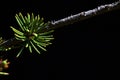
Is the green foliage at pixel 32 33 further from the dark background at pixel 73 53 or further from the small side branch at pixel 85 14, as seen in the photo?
the dark background at pixel 73 53

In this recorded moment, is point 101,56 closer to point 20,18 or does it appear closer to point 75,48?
point 75,48

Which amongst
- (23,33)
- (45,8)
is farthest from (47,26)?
(45,8)

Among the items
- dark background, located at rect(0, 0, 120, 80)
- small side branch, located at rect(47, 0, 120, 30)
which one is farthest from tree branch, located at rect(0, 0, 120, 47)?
dark background, located at rect(0, 0, 120, 80)

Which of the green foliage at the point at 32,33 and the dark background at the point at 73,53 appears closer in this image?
the green foliage at the point at 32,33

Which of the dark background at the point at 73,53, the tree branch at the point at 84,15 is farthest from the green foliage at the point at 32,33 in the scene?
the dark background at the point at 73,53

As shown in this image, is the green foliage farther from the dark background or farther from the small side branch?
A: the dark background

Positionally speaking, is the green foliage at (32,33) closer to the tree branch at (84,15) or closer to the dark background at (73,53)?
the tree branch at (84,15)

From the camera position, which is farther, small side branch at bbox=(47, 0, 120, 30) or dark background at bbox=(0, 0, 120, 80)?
dark background at bbox=(0, 0, 120, 80)

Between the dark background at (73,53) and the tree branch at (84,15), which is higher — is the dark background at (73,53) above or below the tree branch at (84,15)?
below
